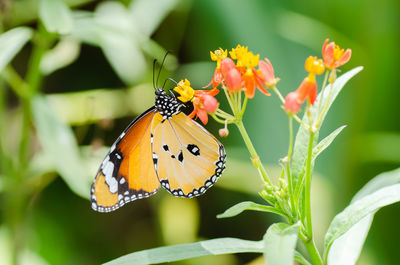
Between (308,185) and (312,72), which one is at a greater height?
(312,72)

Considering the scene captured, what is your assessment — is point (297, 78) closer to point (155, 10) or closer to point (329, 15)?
point (329, 15)

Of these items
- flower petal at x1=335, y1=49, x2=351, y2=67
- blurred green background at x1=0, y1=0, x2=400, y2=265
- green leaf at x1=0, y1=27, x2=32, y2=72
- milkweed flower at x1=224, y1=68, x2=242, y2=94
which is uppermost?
flower petal at x1=335, y1=49, x2=351, y2=67

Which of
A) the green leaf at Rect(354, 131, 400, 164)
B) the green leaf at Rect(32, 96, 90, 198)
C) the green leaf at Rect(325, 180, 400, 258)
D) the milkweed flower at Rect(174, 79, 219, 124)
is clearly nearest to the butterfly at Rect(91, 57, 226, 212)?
the green leaf at Rect(32, 96, 90, 198)

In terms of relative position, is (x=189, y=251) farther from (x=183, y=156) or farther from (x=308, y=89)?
(x=183, y=156)

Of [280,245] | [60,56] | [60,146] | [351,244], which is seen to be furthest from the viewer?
[60,56]

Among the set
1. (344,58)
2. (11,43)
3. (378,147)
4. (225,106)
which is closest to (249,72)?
(344,58)

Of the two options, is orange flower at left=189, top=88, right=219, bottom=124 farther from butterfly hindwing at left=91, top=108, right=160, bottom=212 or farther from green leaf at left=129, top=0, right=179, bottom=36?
green leaf at left=129, top=0, right=179, bottom=36
